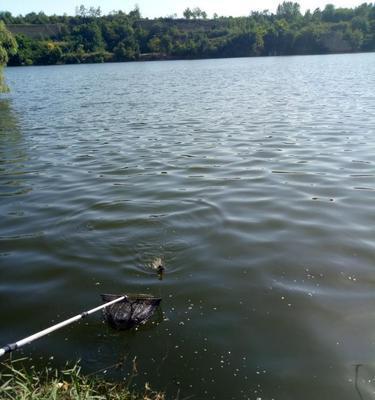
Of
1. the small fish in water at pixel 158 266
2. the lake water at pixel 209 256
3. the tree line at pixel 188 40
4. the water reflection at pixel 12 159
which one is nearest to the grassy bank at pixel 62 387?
the lake water at pixel 209 256

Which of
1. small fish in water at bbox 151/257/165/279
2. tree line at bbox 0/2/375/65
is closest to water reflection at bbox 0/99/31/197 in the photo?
small fish in water at bbox 151/257/165/279

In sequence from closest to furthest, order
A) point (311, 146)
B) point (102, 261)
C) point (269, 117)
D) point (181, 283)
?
point (181, 283) → point (102, 261) → point (311, 146) → point (269, 117)

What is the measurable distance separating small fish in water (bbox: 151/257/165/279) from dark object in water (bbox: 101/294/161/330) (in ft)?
3.49

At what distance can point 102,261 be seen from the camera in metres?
7.21

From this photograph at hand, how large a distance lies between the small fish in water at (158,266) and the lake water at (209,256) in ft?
0.38

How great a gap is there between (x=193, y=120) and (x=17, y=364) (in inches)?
697

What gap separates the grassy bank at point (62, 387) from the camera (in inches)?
159

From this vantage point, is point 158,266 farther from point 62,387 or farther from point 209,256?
point 62,387

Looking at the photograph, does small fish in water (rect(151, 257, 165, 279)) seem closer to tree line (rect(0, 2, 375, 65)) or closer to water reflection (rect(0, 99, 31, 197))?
water reflection (rect(0, 99, 31, 197))

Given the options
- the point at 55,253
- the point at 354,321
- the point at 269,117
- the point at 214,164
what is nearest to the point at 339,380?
the point at 354,321

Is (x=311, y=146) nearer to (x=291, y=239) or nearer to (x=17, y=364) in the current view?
(x=291, y=239)

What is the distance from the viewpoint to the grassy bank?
13.3 feet

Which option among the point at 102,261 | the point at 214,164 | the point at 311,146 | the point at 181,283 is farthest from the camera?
the point at 311,146

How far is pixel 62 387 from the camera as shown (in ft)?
14.2
